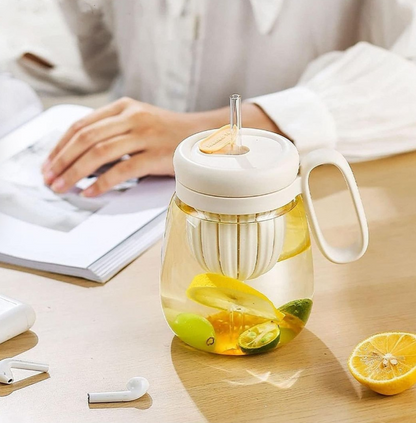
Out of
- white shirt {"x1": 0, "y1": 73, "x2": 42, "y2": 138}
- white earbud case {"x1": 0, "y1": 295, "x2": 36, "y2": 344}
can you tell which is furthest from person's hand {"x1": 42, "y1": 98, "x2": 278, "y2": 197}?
Result: white earbud case {"x1": 0, "y1": 295, "x2": 36, "y2": 344}

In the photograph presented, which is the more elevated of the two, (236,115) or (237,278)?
(236,115)

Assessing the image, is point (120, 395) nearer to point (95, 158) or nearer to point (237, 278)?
point (237, 278)

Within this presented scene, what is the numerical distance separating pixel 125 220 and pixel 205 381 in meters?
0.31

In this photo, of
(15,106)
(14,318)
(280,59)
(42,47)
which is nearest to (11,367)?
(14,318)

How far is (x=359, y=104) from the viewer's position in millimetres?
1055

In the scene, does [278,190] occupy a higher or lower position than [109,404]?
higher

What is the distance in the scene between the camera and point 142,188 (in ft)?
3.15

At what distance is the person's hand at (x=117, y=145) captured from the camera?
3.15 ft

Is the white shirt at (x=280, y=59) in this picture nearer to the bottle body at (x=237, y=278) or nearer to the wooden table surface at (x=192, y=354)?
the wooden table surface at (x=192, y=354)

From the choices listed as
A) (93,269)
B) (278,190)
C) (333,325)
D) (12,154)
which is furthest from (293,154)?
(12,154)

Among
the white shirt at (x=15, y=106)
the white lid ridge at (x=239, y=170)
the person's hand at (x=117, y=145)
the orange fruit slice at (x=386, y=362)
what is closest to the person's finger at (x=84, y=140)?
the person's hand at (x=117, y=145)

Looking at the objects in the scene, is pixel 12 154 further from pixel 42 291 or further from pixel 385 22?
pixel 385 22

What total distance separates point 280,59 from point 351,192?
79cm

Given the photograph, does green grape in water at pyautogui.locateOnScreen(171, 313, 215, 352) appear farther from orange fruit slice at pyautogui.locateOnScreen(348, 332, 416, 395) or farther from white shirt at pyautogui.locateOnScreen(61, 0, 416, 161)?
white shirt at pyautogui.locateOnScreen(61, 0, 416, 161)
